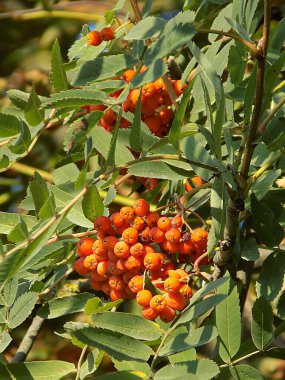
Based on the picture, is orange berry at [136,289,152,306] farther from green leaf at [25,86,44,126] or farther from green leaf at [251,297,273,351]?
green leaf at [25,86,44,126]

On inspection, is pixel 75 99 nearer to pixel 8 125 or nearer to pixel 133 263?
pixel 8 125

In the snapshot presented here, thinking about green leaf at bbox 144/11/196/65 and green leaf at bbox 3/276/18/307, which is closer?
green leaf at bbox 144/11/196/65

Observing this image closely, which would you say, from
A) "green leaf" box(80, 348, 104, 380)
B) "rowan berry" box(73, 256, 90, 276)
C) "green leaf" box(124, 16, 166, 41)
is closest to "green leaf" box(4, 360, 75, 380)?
"green leaf" box(80, 348, 104, 380)

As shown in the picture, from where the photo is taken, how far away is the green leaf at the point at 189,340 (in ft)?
3.06

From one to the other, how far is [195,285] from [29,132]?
38cm

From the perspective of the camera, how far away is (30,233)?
0.95 meters

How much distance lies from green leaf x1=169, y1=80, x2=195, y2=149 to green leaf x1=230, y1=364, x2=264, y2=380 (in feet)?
0.92

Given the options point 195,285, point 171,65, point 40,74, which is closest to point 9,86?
point 40,74

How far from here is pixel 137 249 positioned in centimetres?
108

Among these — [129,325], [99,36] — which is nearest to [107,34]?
[99,36]

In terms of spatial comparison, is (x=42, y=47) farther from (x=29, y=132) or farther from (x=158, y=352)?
(x=158, y=352)

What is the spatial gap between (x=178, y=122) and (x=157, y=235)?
16cm

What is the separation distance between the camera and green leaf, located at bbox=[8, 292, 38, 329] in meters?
1.11

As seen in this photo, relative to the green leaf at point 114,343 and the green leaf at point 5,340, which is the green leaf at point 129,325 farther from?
the green leaf at point 5,340
